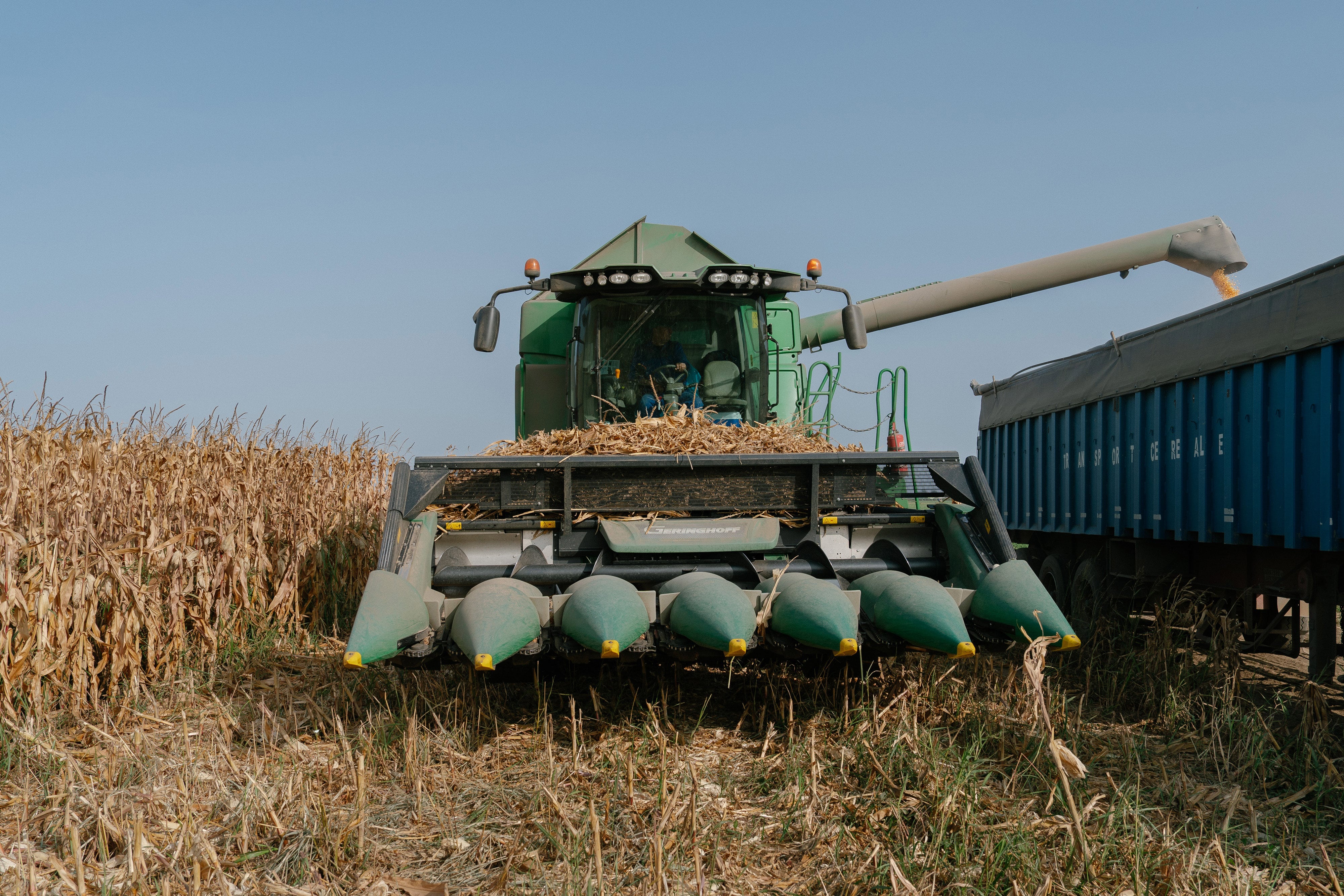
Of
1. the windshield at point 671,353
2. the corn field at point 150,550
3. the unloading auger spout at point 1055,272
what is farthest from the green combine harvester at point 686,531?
the unloading auger spout at point 1055,272

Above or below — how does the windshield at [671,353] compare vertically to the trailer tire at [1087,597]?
above

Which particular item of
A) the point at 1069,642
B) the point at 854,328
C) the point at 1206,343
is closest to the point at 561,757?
the point at 1069,642

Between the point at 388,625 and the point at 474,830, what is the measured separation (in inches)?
37.1

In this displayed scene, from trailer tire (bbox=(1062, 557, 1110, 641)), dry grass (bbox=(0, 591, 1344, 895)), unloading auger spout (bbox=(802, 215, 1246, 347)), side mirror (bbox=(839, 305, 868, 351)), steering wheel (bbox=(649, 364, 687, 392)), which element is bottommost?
dry grass (bbox=(0, 591, 1344, 895))

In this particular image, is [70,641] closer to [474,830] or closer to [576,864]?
[474,830]

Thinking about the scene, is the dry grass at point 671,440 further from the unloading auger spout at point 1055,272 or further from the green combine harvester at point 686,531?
the unloading auger spout at point 1055,272

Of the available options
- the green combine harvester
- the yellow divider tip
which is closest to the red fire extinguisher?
the green combine harvester

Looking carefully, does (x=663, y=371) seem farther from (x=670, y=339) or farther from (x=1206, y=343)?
(x=1206, y=343)

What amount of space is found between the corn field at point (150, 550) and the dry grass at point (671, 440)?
7.70ft

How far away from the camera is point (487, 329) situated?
264 inches

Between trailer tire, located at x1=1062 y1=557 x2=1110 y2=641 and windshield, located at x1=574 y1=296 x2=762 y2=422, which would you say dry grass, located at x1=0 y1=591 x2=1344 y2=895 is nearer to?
windshield, located at x1=574 y1=296 x2=762 y2=422

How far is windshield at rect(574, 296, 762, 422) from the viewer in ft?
22.5

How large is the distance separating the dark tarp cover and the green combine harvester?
2349 mm

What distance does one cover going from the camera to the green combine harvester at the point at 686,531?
13.9 ft
